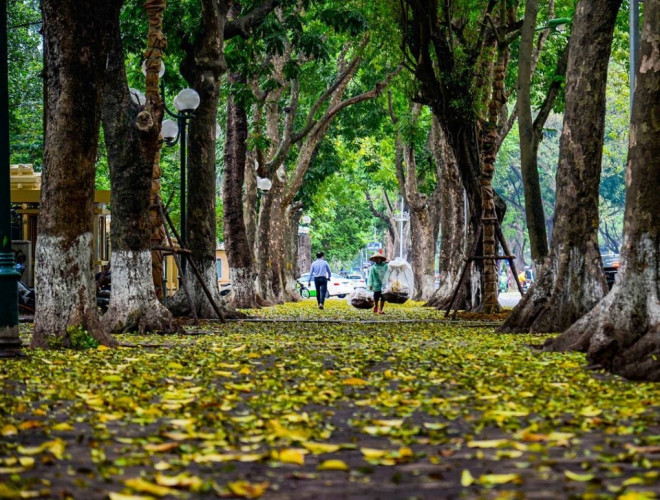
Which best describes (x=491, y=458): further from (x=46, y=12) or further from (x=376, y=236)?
(x=376, y=236)

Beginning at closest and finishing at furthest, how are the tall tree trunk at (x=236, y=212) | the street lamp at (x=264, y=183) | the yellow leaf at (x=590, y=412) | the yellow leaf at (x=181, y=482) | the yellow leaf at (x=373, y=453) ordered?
1. the yellow leaf at (x=181, y=482)
2. the yellow leaf at (x=373, y=453)
3. the yellow leaf at (x=590, y=412)
4. the tall tree trunk at (x=236, y=212)
5. the street lamp at (x=264, y=183)

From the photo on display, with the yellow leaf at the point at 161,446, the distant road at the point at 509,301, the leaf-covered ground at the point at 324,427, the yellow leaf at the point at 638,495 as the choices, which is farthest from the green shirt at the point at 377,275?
the yellow leaf at the point at 638,495

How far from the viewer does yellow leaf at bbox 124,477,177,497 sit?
5.13 m

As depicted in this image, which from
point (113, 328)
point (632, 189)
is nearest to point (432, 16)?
point (113, 328)

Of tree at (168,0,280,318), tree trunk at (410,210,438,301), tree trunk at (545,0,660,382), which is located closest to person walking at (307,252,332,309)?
tree trunk at (410,210,438,301)

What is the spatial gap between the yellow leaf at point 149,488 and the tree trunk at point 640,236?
254 inches

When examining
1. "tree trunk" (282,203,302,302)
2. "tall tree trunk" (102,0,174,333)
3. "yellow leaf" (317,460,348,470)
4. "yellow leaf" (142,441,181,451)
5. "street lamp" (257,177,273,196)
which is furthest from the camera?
"tree trunk" (282,203,302,302)

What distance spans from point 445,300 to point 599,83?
1595 centimetres

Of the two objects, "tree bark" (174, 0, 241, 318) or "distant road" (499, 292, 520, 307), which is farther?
"distant road" (499, 292, 520, 307)

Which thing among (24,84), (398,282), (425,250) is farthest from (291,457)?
(24,84)

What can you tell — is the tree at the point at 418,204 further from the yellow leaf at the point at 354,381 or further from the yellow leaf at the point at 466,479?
the yellow leaf at the point at 466,479

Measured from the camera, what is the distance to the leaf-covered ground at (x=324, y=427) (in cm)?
536

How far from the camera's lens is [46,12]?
13.5m

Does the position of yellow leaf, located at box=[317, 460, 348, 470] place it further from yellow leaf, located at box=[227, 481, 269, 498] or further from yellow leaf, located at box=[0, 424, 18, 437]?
yellow leaf, located at box=[0, 424, 18, 437]
